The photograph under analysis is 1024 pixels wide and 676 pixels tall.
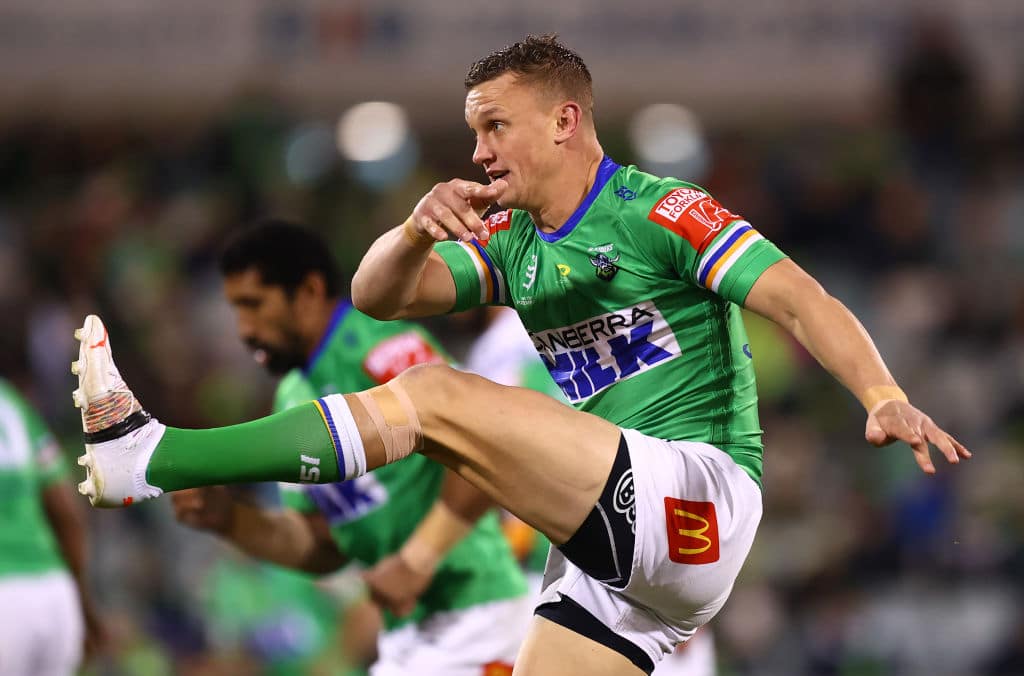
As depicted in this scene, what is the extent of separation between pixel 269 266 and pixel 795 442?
5702 mm

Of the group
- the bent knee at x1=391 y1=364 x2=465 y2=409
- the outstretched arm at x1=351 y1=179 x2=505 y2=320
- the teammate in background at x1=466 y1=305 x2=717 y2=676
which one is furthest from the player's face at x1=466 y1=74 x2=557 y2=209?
the teammate in background at x1=466 y1=305 x2=717 y2=676

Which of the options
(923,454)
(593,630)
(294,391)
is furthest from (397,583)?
(923,454)

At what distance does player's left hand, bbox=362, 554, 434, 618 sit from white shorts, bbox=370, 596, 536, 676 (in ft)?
1.27

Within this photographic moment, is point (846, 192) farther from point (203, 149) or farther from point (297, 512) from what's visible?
point (297, 512)

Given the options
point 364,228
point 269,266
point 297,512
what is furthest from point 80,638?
point 364,228

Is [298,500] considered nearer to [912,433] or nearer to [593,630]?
[593,630]

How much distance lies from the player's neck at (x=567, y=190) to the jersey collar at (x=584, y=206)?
1 cm

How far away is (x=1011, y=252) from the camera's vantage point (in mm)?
11102

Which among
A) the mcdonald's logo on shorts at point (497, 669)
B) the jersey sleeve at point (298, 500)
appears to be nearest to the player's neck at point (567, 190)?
the mcdonald's logo on shorts at point (497, 669)

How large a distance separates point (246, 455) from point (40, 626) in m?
2.94

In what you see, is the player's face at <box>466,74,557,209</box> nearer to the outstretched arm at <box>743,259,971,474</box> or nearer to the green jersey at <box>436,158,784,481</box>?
the green jersey at <box>436,158,784,481</box>

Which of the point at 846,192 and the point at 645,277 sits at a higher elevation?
the point at 645,277

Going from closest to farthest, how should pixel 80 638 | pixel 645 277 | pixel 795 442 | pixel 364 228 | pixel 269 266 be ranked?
pixel 645 277 < pixel 269 266 < pixel 80 638 < pixel 795 442 < pixel 364 228

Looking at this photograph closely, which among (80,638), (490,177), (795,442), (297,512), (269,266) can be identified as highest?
(490,177)
